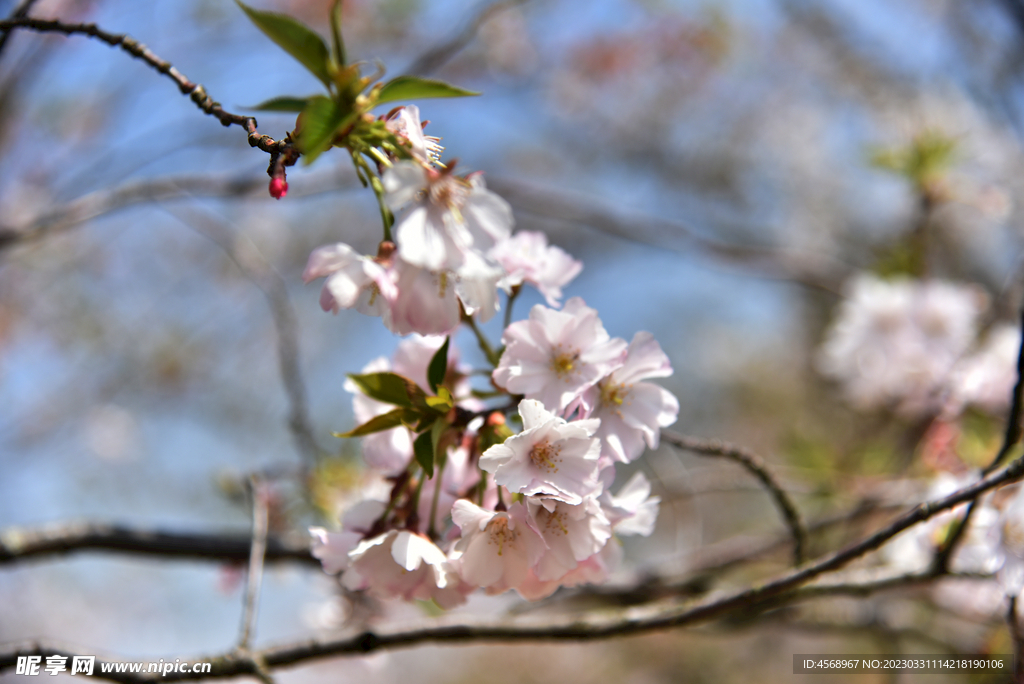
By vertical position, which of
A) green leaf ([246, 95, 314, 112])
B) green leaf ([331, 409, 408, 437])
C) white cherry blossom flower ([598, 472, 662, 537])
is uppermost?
green leaf ([246, 95, 314, 112])

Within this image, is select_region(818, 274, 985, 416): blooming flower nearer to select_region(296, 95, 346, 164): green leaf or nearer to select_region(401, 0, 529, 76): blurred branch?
select_region(401, 0, 529, 76): blurred branch

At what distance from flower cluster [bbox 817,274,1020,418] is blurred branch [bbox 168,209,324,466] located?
2.14 m

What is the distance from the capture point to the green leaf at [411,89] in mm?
689

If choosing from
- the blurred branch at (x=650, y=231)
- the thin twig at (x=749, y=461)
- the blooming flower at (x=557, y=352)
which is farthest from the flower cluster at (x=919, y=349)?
the blooming flower at (x=557, y=352)

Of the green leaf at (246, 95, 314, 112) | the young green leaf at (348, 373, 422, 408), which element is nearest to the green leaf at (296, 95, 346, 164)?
the green leaf at (246, 95, 314, 112)

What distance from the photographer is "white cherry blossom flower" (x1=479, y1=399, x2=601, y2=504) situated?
0.73 metres

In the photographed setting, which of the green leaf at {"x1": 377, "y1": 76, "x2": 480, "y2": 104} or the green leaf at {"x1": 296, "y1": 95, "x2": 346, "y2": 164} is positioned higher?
the green leaf at {"x1": 377, "y1": 76, "x2": 480, "y2": 104}

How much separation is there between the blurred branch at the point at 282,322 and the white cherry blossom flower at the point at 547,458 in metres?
1.44

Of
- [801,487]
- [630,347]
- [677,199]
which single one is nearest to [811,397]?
[677,199]

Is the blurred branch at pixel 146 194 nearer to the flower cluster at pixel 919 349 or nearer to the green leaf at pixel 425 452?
the green leaf at pixel 425 452

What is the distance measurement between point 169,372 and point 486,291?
23.1ft

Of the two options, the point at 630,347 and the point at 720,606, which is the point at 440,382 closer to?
the point at 630,347

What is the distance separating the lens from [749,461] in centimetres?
106

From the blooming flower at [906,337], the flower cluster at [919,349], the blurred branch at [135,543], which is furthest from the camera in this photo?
the blooming flower at [906,337]
